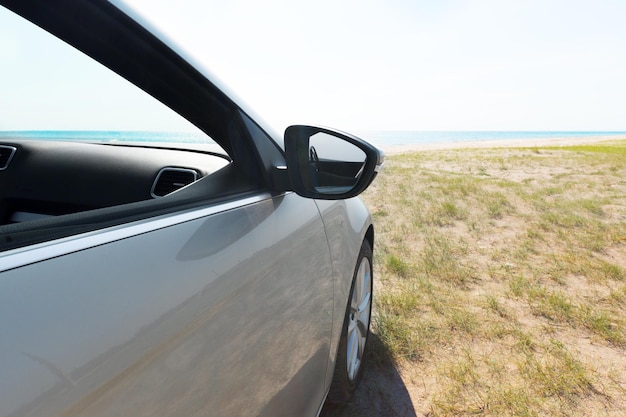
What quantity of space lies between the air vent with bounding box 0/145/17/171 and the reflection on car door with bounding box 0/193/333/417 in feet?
4.70

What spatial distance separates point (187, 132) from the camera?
1.38 metres

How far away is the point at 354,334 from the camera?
2193mm

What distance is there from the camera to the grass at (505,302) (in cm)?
224

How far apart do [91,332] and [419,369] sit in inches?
86.1

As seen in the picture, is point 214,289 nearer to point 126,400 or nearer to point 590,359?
point 126,400

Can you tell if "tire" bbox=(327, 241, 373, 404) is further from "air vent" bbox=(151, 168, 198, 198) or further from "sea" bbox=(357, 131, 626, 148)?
"sea" bbox=(357, 131, 626, 148)

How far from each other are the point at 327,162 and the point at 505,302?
98.2 inches

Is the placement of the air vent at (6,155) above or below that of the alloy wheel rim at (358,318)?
above

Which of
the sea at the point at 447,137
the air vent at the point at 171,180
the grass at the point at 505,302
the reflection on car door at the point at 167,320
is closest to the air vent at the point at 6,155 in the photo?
the air vent at the point at 171,180

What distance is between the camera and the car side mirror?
1250 millimetres

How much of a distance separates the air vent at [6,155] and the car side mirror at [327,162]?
4.83ft

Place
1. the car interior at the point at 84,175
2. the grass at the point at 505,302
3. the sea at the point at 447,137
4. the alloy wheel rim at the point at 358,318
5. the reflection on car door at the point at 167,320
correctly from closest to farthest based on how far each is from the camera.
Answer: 1. the reflection on car door at the point at 167,320
2. the car interior at the point at 84,175
3. the alloy wheel rim at the point at 358,318
4. the grass at the point at 505,302
5. the sea at the point at 447,137

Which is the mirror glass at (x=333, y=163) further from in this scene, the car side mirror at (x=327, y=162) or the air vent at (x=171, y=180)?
the air vent at (x=171, y=180)

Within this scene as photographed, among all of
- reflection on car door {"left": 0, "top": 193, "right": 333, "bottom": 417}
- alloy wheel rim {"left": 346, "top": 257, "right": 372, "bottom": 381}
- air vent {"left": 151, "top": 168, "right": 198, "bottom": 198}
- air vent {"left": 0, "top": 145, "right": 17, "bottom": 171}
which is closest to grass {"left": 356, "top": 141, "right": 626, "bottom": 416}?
alloy wheel rim {"left": 346, "top": 257, "right": 372, "bottom": 381}
